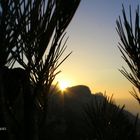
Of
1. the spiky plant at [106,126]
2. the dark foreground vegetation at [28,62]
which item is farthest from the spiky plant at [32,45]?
the spiky plant at [106,126]

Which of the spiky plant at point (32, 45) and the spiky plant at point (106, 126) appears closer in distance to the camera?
the spiky plant at point (32, 45)

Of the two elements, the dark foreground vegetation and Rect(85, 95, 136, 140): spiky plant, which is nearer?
the dark foreground vegetation

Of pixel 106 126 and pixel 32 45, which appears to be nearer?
pixel 32 45

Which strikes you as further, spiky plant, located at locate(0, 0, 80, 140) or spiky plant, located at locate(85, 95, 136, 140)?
spiky plant, located at locate(85, 95, 136, 140)

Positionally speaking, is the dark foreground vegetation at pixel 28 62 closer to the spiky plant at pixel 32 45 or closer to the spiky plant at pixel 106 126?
the spiky plant at pixel 32 45

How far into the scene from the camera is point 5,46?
2912mm

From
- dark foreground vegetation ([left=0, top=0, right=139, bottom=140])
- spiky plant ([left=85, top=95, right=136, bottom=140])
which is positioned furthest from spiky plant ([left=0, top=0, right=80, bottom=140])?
spiky plant ([left=85, top=95, right=136, bottom=140])

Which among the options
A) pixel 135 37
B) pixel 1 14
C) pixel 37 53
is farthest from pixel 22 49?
pixel 135 37

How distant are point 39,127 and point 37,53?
71 cm

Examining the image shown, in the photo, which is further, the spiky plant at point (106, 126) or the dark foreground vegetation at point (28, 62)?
the spiky plant at point (106, 126)

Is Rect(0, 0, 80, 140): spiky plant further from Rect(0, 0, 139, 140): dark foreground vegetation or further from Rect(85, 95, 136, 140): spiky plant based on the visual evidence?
Rect(85, 95, 136, 140): spiky plant

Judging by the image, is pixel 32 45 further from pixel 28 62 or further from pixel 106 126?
pixel 106 126

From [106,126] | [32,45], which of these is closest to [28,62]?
[32,45]

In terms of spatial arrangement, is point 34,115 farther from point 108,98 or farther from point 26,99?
point 108,98
